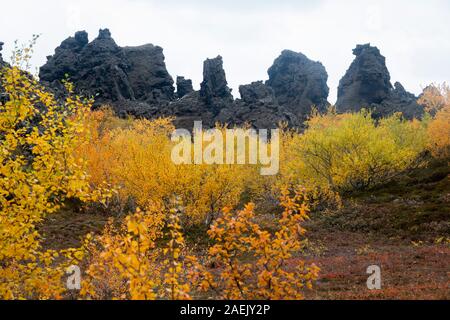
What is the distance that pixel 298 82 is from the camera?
442ft

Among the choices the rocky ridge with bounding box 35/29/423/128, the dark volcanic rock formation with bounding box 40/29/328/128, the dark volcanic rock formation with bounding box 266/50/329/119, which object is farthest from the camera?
the dark volcanic rock formation with bounding box 266/50/329/119

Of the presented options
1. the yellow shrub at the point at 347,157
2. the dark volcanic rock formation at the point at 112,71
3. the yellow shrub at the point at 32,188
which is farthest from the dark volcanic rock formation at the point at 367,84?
the yellow shrub at the point at 32,188

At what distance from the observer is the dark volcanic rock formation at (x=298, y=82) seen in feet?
426

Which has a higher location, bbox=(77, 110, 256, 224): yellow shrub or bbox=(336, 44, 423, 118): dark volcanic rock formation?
bbox=(336, 44, 423, 118): dark volcanic rock formation

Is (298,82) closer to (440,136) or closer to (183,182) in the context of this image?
(440,136)

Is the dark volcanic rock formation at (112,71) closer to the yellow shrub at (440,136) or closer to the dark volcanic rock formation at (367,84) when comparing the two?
the dark volcanic rock formation at (367,84)

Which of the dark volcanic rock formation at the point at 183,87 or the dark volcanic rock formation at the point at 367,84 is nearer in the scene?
the dark volcanic rock formation at the point at 367,84

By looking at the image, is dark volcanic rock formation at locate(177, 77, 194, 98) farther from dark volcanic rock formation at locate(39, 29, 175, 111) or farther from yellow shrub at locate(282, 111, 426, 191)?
yellow shrub at locate(282, 111, 426, 191)

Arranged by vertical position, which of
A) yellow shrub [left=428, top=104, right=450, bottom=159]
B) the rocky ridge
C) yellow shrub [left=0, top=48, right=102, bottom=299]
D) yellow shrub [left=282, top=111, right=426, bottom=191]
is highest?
the rocky ridge

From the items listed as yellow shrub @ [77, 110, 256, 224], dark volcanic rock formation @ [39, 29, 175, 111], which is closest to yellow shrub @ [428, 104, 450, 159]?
yellow shrub @ [77, 110, 256, 224]

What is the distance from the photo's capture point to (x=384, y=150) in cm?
3800

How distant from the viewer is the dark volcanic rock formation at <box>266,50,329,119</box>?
426 feet
